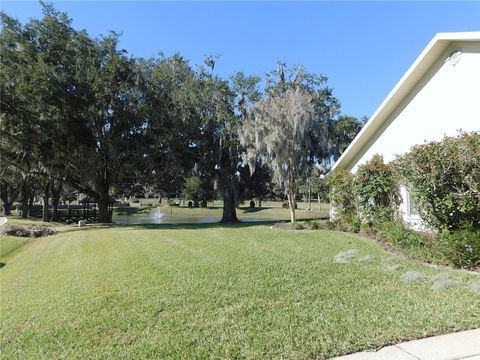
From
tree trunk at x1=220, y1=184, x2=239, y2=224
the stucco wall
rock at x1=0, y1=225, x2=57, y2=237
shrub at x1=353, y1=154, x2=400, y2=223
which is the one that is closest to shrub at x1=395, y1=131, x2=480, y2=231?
the stucco wall

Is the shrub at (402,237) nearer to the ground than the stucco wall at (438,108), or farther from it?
nearer to the ground

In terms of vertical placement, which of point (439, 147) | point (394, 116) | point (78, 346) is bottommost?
point (78, 346)

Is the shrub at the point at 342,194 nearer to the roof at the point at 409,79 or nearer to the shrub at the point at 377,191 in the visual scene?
the shrub at the point at 377,191

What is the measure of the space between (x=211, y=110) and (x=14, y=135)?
1182 centimetres

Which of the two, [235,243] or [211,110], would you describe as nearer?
[235,243]

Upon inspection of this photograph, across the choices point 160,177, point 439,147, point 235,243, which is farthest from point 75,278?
point 160,177

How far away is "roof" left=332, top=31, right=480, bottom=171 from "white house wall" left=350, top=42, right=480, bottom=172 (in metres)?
0.16

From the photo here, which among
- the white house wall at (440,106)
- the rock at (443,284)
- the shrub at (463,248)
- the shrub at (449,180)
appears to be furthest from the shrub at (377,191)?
the rock at (443,284)

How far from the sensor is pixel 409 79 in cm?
1156

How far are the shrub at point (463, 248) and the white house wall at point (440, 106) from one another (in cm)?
351

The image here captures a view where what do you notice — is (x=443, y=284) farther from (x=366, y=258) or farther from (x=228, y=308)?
(x=228, y=308)

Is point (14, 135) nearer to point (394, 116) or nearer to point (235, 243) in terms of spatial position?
point (235, 243)

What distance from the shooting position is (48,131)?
65.2 feet

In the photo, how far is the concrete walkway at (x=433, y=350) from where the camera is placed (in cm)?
349
